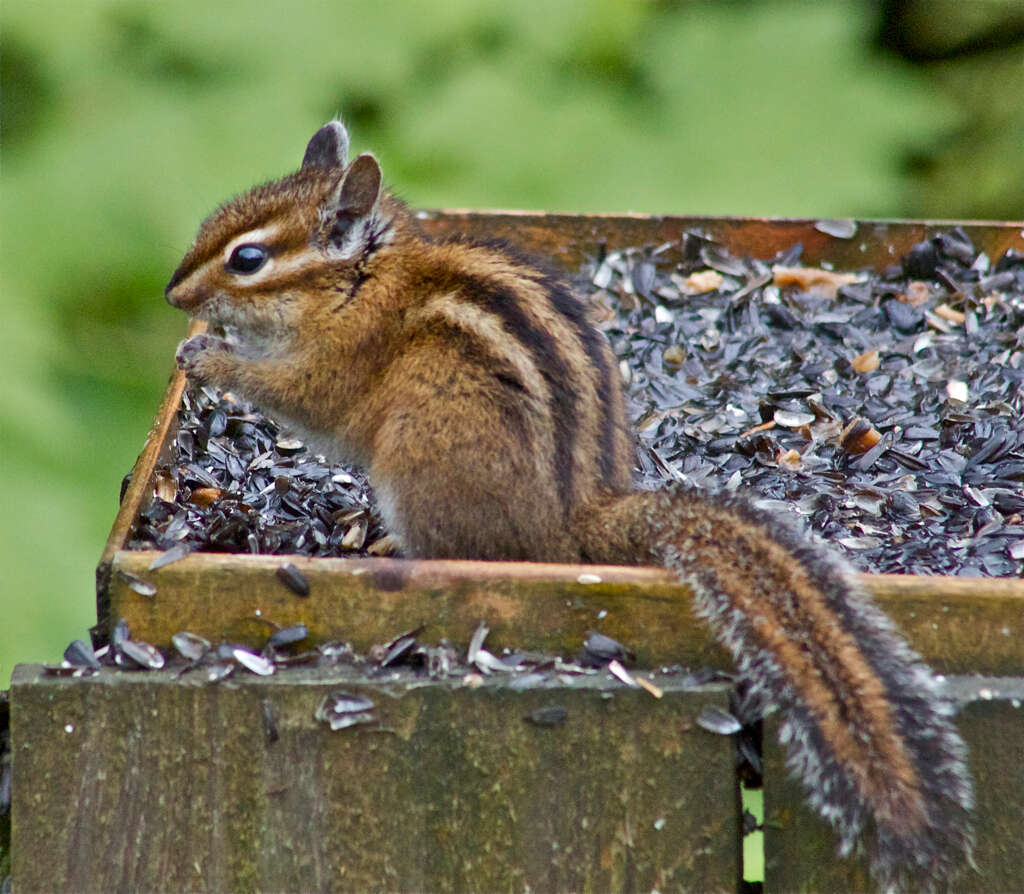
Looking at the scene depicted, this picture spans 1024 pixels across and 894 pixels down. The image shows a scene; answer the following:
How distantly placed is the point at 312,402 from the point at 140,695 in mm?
917

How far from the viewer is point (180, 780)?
2764mm

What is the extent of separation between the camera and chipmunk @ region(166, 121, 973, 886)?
2.54 metres

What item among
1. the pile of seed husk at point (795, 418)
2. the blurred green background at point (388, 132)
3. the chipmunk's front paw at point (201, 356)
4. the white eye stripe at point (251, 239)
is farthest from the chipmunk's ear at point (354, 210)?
the blurred green background at point (388, 132)

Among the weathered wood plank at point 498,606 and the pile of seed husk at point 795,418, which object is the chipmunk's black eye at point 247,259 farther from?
the weathered wood plank at point 498,606

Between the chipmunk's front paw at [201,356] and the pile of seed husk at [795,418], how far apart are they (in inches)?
7.6

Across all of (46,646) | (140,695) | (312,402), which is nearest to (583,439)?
(312,402)

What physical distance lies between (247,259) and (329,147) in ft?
1.80

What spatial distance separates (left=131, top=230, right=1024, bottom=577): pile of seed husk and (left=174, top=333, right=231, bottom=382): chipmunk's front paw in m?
0.19

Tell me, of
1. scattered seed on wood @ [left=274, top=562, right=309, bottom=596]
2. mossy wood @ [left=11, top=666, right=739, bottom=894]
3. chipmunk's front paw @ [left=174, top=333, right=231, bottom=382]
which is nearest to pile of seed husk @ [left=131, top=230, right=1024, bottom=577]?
chipmunk's front paw @ [left=174, top=333, right=231, bottom=382]

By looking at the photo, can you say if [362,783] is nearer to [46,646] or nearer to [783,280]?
[46,646]

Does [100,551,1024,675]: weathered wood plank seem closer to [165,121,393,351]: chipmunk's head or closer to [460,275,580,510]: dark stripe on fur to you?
[460,275,580,510]: dark stripe on fur

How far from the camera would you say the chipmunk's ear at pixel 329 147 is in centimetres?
386

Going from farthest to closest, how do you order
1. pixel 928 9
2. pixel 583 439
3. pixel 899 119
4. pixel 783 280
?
pixel 928 9 < pixel 899 119 < pixel 783 280 < pixel 583 439

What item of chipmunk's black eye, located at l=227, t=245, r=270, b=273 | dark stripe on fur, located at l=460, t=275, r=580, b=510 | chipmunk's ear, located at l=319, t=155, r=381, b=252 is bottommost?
dark stripe on fur, located at l=460, t=275, r=580, b=510
